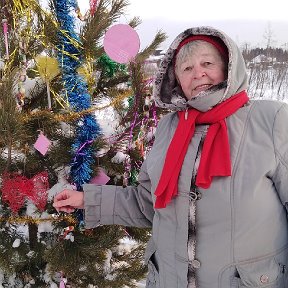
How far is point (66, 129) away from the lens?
5.65ft

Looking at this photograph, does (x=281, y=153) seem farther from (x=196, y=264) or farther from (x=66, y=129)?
(x=66, y=129)

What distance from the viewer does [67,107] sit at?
1.65 m

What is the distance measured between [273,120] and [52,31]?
37.4 inches

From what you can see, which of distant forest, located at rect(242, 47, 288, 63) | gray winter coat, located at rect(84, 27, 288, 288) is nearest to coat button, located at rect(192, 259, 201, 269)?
gray winter coat, located at rect(84, 27, 288, 288)

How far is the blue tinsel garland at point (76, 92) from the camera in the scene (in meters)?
A: 1.53

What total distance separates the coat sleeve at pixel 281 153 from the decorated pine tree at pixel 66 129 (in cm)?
59

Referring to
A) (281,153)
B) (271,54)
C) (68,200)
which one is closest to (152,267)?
(68,200)

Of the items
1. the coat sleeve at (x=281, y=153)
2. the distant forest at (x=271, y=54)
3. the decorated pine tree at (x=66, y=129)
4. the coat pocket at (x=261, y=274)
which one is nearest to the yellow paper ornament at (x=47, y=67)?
the decorated pine tree at (x=66, y=129)

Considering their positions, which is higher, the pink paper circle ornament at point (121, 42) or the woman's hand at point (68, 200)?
the pink paper circle ornament at point (121, 42)

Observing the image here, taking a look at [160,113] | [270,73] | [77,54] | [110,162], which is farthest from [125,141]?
[270,73]

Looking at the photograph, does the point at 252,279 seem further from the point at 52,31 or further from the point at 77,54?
the point at 52,31

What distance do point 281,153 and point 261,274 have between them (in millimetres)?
396

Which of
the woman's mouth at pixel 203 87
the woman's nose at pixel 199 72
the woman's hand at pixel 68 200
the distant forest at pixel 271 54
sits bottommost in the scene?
the woman's hand at pixel 68 200

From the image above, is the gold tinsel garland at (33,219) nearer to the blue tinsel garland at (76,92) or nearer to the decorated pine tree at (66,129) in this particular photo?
the decorated pine tree at (66,129)
